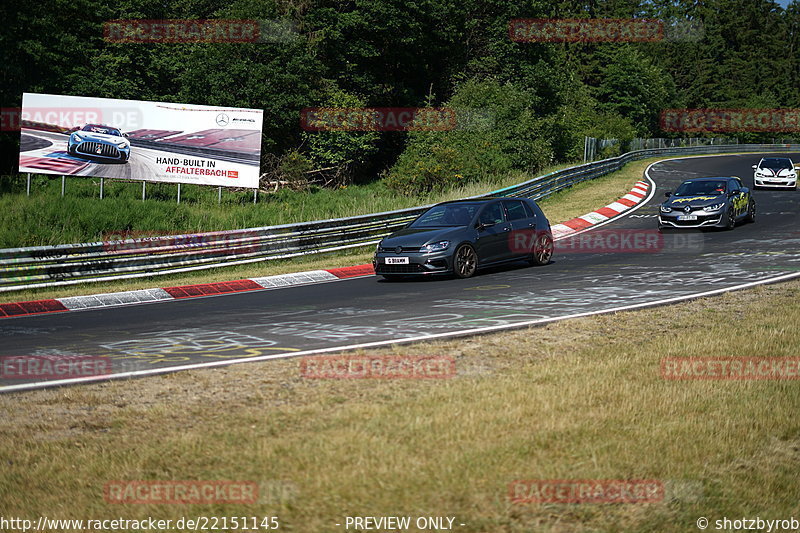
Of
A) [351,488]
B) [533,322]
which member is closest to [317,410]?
[351,488]

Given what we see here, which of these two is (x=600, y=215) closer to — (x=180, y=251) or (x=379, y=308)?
(x=180, y=251)

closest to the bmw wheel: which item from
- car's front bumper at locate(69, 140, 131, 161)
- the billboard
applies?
the billboard

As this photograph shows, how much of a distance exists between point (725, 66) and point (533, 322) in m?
117

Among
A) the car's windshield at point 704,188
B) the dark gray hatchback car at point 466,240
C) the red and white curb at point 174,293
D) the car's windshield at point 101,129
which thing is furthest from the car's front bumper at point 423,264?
the car's windshield at point 101,129

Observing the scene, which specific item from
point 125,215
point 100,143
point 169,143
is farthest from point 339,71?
point 125,215

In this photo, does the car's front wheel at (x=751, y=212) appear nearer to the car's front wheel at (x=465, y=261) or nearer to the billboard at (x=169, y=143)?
the car's front wheel at (x=465, y=261)

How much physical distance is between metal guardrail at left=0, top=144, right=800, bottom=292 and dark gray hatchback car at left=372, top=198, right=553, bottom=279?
474cm

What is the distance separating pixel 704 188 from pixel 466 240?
10396mm

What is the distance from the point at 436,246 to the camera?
15836 millimetres

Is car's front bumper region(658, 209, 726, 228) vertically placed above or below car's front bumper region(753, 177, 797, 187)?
below

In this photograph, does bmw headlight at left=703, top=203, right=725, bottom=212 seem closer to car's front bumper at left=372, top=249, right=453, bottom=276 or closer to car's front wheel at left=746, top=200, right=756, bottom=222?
car's front wheel at left=746, top=200, right=756, bottom=222

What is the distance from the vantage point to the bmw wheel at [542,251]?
17.5 meters

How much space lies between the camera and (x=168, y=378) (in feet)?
25.8

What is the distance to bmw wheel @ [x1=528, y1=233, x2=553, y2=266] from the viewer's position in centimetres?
1753
